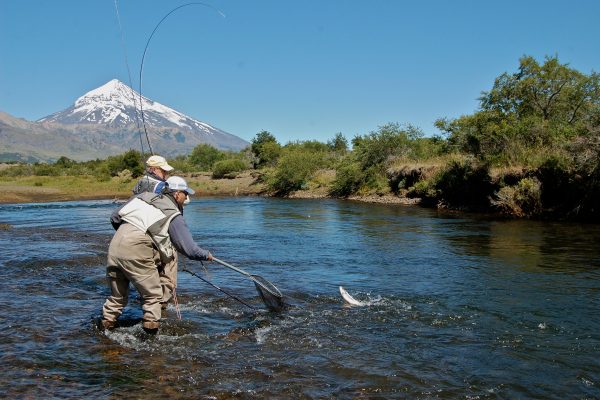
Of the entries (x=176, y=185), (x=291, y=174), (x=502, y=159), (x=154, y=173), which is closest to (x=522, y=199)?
→ (x=502, y=159)

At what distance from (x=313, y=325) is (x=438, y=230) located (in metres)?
12.5

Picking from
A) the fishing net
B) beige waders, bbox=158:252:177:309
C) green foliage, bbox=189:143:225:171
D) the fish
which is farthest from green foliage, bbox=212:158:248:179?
beige waders, bbox=158:252:177:309

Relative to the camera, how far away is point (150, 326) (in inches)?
251

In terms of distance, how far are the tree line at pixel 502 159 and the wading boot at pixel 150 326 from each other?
17.8 meters

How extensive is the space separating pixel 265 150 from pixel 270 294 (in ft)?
189

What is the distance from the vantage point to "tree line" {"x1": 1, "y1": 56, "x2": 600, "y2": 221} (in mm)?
21453

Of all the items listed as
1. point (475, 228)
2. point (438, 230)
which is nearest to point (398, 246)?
point (438, 230)

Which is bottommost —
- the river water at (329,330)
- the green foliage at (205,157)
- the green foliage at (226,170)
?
the river water at (329,330)

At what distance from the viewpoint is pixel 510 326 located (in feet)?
23.2

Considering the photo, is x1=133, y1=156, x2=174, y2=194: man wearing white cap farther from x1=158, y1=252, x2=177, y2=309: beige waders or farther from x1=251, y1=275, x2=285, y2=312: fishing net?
x1=251, y1=275, x2=285, y2=312: fishing net

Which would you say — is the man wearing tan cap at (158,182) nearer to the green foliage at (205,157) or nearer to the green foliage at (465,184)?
the green foliage at (465,184)

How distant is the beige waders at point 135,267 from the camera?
20.0 ft

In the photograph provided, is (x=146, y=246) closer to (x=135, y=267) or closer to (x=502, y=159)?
(x=135, y=267)

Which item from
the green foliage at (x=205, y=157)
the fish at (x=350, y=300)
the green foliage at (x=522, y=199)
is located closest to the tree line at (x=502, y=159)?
the green foliage at (x=522, y=199)
